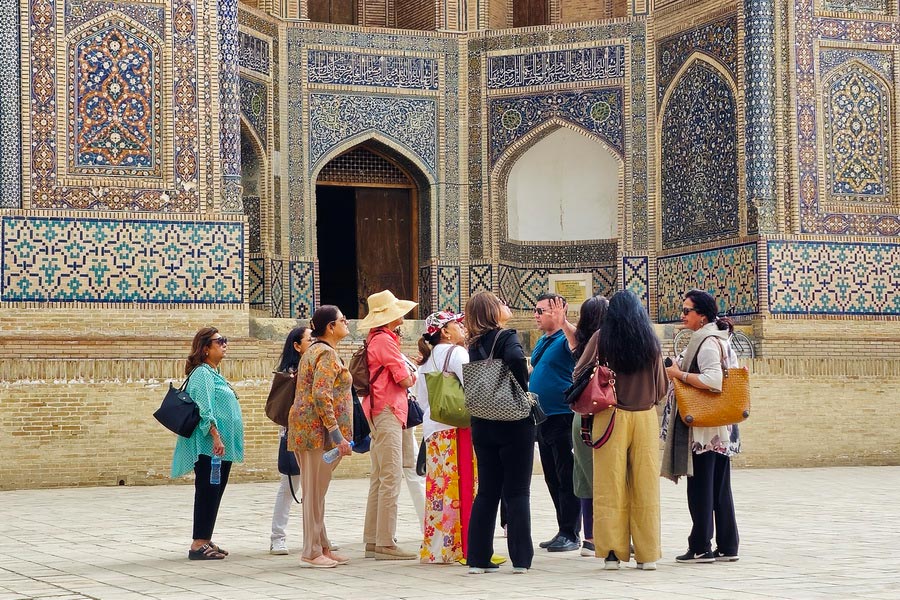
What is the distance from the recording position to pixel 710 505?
6629 millimetres

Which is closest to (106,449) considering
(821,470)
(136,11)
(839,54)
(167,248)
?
(167,248)

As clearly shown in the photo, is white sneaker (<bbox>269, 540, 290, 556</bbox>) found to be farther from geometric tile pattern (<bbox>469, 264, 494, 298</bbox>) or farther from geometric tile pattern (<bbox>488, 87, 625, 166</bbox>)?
geometric tile pattern (<bbox>488, 87, 625, 166</bbox>)

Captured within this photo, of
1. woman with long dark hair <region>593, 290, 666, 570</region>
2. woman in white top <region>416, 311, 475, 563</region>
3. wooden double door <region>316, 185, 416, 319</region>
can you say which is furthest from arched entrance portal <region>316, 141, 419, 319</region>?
woman with long dark hair <region>593, 290, 666, 570</region>

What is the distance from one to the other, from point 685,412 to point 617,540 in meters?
0.74

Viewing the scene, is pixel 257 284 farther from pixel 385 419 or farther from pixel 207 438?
pixel 385 419

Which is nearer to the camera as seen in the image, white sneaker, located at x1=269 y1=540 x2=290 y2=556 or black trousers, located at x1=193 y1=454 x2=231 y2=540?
black trousers, located at x1=193 y1=454 x2=231 y2=540

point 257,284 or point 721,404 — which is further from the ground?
point 257,284

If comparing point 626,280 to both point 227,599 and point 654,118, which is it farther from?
point 227,599

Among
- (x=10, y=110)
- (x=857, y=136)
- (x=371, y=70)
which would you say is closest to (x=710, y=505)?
(x=10, y=110)

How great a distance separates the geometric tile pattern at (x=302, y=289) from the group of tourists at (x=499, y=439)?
8.32 meters

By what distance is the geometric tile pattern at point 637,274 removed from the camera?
52.8 ft

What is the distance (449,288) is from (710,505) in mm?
10039

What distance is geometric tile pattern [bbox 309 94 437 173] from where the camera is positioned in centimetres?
→ 1614

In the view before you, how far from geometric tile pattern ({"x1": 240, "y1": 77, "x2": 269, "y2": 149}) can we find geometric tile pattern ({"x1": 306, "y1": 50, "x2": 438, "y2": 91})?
0.71 meters
